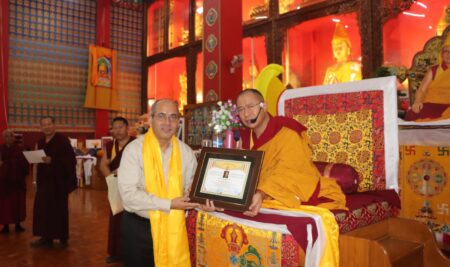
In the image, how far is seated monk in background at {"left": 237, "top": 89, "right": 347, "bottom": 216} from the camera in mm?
1803

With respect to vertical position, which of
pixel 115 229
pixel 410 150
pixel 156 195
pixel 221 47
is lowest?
pixel 115 229

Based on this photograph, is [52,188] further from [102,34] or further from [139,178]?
[102,34]

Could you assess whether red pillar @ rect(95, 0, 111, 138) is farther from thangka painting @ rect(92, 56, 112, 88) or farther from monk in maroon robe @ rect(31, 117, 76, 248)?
monk in maroon robe @ rect(31, 117, 76, 248)

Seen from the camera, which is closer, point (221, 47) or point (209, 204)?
point (209, 204)

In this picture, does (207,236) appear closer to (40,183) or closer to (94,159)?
(40,183)

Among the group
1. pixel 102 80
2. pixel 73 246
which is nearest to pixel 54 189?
pixel 73 246

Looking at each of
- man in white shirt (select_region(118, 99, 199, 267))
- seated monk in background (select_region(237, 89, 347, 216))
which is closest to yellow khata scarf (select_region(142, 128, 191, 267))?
man in white shirt (select_region(118, 99, 199, 267))

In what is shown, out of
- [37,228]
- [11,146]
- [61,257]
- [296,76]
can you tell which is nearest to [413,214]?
[61,257]

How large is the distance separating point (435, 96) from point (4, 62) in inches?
374

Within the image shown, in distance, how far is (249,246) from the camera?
187 cm

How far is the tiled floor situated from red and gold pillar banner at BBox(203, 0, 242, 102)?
9.82 ft

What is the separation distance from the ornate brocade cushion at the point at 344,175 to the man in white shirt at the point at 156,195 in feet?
3.06

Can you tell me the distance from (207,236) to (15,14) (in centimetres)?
981

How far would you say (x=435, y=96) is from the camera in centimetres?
354
